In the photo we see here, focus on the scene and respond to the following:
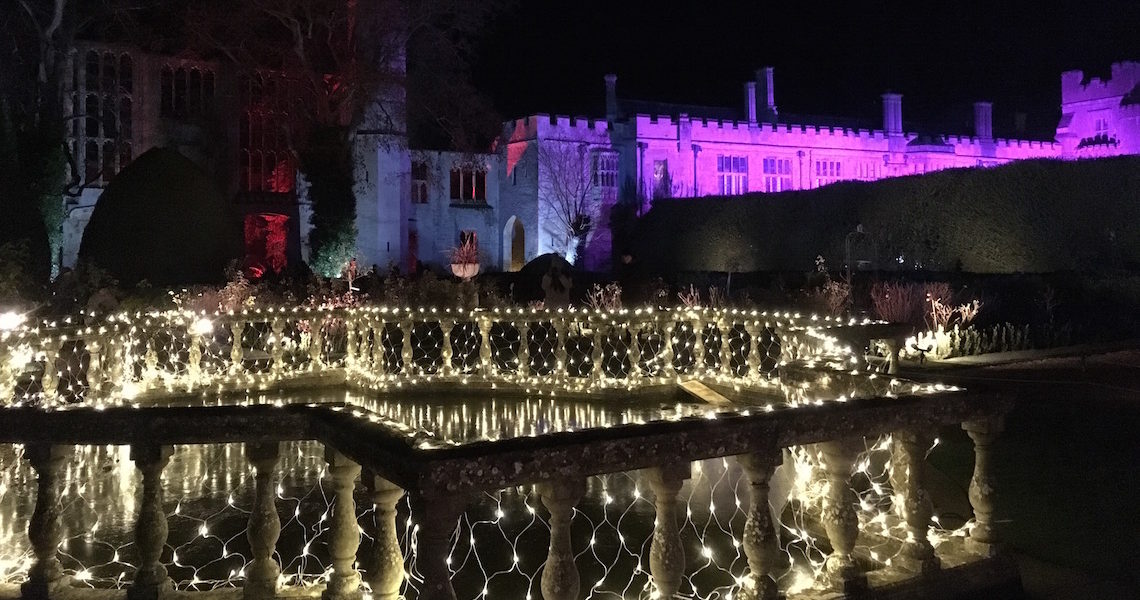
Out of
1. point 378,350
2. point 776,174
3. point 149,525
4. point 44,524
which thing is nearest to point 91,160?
point 378,350

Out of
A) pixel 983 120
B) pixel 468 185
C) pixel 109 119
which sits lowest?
pixel 468 185

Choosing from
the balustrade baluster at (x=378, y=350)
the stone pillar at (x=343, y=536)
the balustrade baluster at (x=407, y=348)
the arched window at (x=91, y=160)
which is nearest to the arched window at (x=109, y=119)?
the arched window at (x=91, y=160)

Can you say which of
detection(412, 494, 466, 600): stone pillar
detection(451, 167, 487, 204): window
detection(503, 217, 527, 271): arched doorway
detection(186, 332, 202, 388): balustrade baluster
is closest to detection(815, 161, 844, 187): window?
detection(503, 217, 527, 271): arched doorway

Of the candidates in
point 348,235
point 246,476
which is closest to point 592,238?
point 348,235

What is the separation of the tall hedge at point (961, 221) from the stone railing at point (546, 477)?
72.8ft

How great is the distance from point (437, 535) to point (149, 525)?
159cm

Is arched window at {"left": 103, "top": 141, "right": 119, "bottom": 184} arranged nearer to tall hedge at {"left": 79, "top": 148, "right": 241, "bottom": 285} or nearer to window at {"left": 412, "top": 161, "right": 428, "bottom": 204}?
tall hedge at {"left": 79, "top": 148, "right": 241, "bottom": 285}

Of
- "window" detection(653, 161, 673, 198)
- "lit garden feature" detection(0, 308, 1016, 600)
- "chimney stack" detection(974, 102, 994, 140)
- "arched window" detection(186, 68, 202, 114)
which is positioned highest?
"chimney stack" detection(974, 102, 994, 140)

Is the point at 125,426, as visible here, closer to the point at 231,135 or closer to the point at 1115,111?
the point at 231,135

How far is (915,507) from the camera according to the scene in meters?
3.85

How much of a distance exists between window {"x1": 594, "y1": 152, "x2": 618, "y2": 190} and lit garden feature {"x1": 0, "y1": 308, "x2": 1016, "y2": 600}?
30274mm

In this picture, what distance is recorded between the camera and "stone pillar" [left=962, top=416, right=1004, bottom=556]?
3.87 m

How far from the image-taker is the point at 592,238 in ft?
132

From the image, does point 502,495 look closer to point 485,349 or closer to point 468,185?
point 485,349
